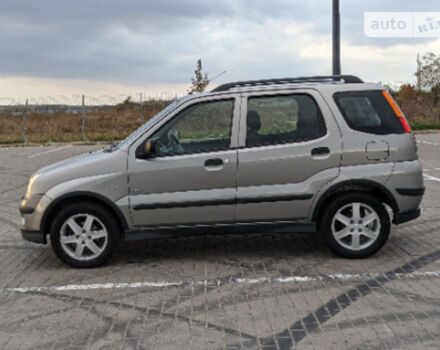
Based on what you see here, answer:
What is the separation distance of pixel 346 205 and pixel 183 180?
5.27 feet

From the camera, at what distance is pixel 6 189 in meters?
12.6

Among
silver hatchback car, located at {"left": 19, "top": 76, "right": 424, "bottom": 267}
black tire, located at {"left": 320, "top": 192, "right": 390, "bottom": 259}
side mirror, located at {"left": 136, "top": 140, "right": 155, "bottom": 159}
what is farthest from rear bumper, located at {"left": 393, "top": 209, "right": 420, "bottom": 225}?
side mirror, located at {"left": 136, "top": 140, "right": 155, "bottom": 159}

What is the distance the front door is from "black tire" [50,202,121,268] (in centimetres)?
23

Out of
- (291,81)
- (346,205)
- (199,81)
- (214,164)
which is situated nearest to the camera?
(214,164)

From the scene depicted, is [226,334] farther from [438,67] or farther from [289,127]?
[438,67]

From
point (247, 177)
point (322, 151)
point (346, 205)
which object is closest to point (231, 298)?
point (247, 177)

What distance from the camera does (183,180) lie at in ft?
20.1

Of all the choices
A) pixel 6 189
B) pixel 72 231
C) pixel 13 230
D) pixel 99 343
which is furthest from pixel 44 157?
pixel 99 343

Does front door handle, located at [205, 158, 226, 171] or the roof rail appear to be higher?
the roof rail

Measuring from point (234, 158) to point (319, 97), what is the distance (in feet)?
3.45

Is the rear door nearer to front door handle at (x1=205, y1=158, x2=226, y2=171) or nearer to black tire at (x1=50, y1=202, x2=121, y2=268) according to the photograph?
front door handle at (x1=205, y1=158, x2=226, y2=171)

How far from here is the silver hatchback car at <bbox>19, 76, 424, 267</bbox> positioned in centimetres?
614

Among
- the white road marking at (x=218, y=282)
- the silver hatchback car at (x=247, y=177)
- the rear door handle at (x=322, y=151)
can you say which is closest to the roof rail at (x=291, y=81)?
the silver hatchback car at (x=247, y=177)

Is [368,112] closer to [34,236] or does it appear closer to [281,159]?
[281,159]
